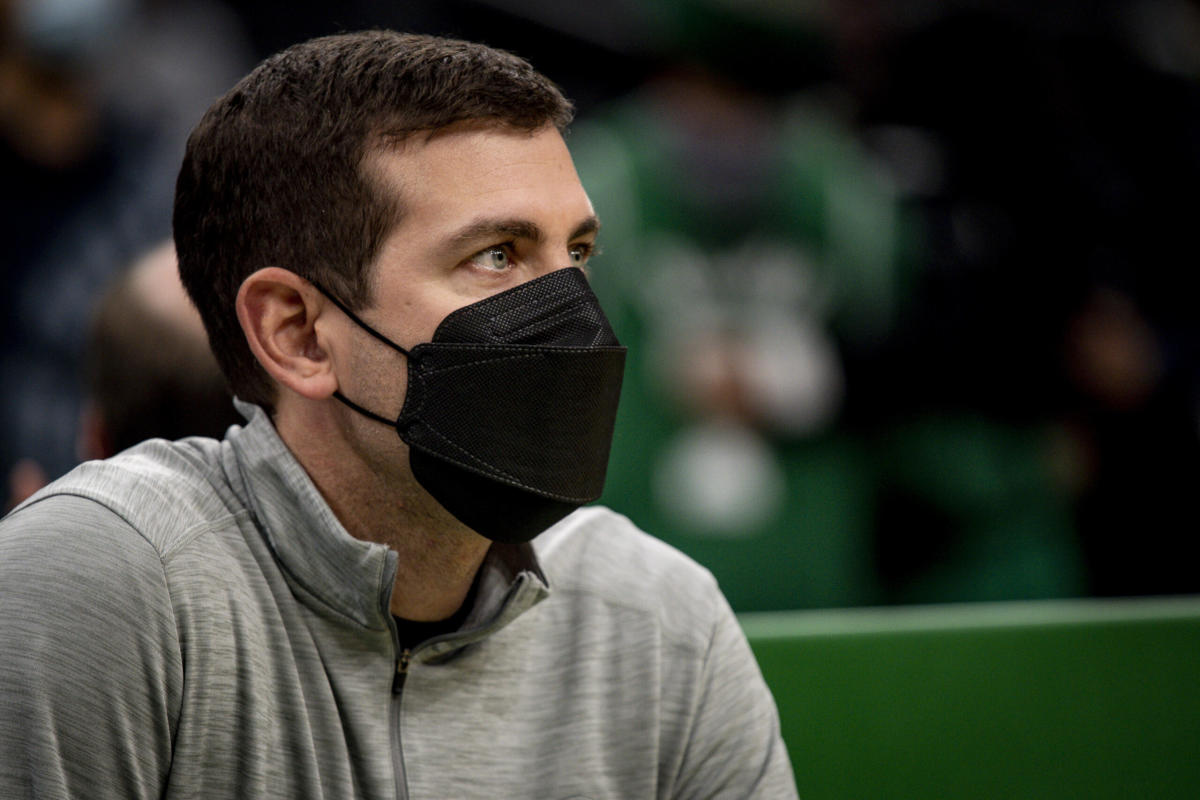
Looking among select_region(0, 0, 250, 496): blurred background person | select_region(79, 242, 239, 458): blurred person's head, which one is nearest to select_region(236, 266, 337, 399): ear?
select_region(79, 242, 239, 458): blurred person's head

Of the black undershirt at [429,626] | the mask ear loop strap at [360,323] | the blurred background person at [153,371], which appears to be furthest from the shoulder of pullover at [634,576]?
the blurred background person at [153,371]

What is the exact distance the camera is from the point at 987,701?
6.53 feet

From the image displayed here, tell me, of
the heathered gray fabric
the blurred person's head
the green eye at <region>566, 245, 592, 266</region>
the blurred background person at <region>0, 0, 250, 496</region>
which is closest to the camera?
the heathered gray fabric

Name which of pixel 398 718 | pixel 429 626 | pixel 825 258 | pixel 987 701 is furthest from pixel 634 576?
pixel 825 258

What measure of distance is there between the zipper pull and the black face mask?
16 centimetres

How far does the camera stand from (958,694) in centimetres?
199

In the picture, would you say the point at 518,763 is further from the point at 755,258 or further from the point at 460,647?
the point at 755,258

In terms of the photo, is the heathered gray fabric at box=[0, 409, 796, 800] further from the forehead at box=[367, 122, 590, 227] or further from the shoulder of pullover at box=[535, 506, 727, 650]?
the forehead at box=[367, 122, 590, 227]

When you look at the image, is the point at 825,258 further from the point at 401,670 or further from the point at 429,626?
the point at 401,670

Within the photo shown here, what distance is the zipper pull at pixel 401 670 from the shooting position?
141 centimetres

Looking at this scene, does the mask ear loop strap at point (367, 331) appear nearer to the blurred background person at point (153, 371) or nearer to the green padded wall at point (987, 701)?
the blurred background person at point (153, 371)

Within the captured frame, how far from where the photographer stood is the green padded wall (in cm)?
194

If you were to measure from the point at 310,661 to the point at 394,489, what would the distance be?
223mm

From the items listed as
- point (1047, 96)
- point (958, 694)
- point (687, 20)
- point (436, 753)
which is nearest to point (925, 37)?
point (1047, 96)
